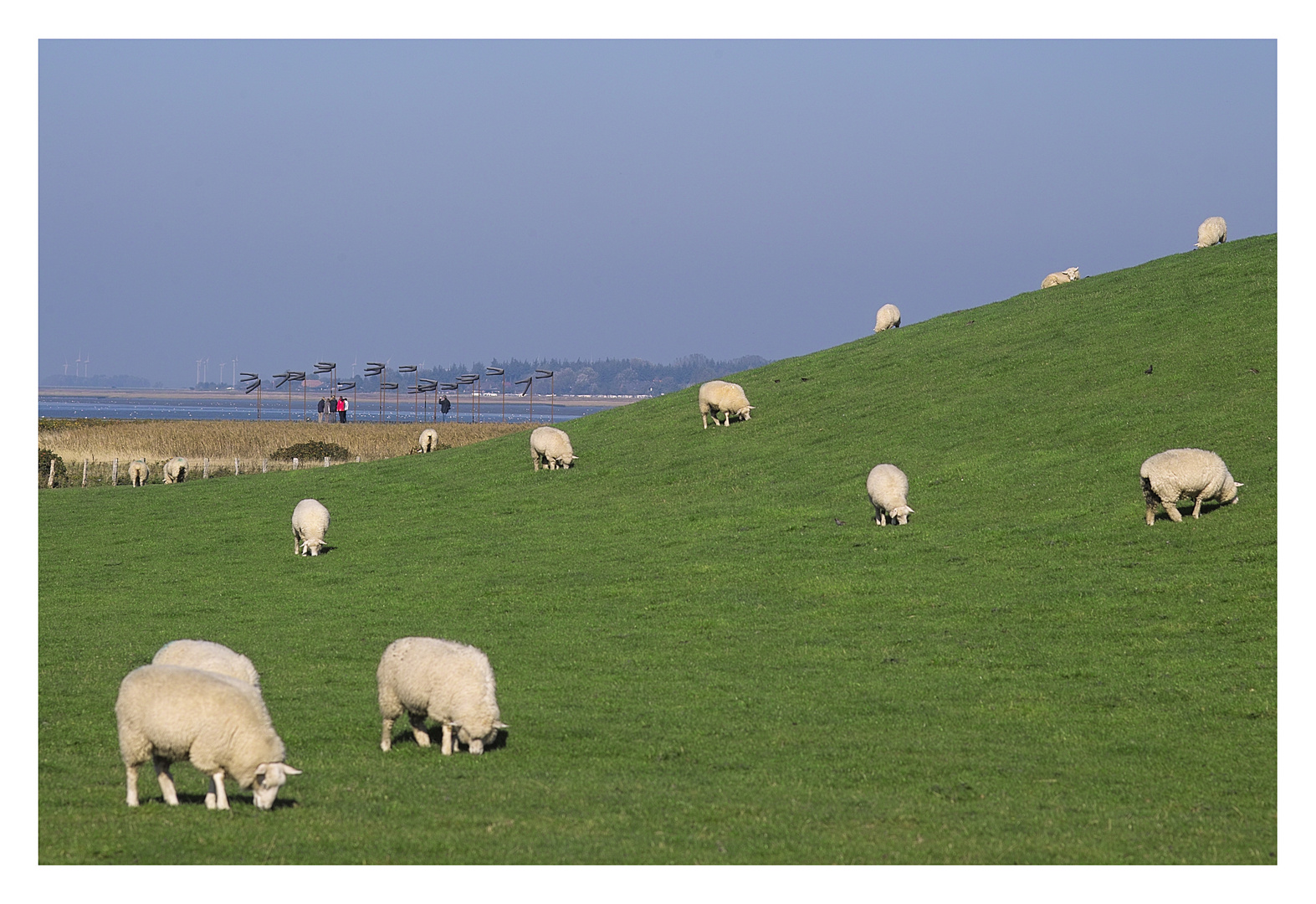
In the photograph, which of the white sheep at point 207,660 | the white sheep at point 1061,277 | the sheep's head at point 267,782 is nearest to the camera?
the sheep's head at point 267,782

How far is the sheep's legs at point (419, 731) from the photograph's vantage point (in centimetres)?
1557

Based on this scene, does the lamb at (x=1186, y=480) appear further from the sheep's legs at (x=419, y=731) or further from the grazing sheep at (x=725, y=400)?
the grazing sheep at (x=725, y=400)

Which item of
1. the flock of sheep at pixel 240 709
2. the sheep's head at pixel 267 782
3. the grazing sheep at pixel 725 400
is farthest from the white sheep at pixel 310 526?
the sheep's head at pixel 267 782

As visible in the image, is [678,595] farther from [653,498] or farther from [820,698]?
[653,498]

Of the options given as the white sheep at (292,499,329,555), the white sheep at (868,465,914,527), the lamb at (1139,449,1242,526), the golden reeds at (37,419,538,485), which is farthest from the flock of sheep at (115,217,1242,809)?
the golden reeds at (37,419,538,485)

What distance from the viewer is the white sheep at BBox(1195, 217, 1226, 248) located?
2388 inches

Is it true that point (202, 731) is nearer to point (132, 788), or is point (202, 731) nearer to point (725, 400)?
point (132, 788)

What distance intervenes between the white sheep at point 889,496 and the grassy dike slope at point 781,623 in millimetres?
567

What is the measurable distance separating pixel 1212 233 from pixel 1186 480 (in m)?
39.9

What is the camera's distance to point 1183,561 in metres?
23.9

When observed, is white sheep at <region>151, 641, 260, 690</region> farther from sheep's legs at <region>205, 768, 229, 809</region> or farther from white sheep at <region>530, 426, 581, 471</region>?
white sheep at <region>530, 426, 581, 471</region>

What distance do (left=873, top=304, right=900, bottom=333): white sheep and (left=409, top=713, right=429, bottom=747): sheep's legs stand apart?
175ft

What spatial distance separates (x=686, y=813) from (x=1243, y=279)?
4181 cm

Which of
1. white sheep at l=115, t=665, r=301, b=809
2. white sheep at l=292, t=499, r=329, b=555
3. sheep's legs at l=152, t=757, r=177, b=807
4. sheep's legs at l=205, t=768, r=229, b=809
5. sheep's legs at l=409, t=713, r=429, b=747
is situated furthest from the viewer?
white sheep at l=292, t=499, r=329, b=555
